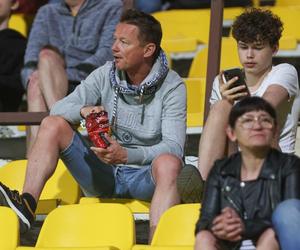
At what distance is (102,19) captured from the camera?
24.7 feet

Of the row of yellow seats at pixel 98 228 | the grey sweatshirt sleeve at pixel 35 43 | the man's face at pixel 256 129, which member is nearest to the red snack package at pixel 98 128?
the row of yellow seats at pixel 98 228

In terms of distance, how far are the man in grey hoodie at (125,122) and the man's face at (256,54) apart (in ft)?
1.47

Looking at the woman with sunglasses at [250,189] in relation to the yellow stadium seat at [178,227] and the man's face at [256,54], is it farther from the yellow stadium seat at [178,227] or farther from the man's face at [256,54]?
the man's face at [256,54]

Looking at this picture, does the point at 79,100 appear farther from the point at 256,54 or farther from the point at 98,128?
the point at 256,54

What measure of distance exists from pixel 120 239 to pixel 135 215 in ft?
1.80

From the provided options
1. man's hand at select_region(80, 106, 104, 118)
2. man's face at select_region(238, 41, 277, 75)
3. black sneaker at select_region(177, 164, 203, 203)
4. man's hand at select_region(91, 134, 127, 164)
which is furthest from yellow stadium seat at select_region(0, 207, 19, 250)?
man's face at select_region(238, 41, 277, 75)

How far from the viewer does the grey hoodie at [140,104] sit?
20.6ft

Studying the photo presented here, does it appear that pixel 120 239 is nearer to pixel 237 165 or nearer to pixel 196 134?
pixel 237 165

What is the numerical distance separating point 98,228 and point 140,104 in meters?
0.81

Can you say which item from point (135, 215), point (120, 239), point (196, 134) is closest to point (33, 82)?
point (196, 134)

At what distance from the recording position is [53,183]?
21.9 feet

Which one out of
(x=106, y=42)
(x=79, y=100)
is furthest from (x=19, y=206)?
(x=106, y=42)

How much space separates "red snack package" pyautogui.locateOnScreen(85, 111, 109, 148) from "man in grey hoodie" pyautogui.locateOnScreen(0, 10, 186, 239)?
0.13 feet

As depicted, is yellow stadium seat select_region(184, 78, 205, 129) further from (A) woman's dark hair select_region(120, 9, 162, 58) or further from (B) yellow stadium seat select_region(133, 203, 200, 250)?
(B) yellow stadium seat select_region(133, 203, 200, 250)
